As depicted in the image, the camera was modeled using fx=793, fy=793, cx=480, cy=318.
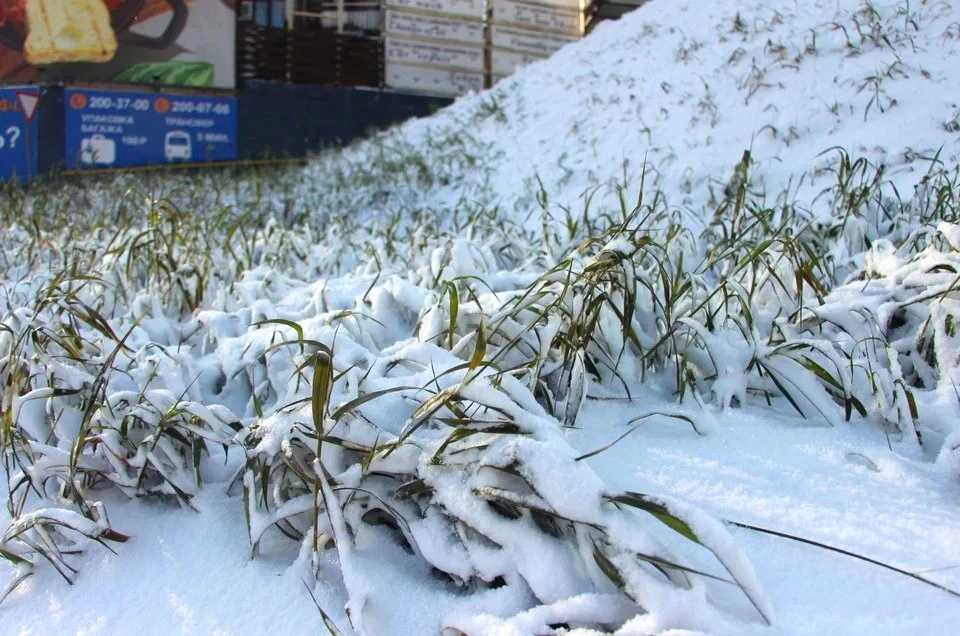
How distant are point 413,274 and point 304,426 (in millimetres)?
1653

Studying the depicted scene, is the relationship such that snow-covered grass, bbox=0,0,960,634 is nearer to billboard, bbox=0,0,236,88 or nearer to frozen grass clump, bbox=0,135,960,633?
frozen grass clump, bbox=0,135,960,633

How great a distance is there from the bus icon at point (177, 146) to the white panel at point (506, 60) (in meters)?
4.25

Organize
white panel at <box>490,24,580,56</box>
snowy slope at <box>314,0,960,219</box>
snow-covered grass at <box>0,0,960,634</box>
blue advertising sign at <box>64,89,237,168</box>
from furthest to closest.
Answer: white panel at <box>490,24,580,56</box>
blue advertising sign at <box>64,89,237,168</box>
snowy slope at <box>314,0,960,219</box>
snow-covered grass at <box>0,0,960,634</box>

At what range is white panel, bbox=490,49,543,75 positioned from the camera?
433 inches

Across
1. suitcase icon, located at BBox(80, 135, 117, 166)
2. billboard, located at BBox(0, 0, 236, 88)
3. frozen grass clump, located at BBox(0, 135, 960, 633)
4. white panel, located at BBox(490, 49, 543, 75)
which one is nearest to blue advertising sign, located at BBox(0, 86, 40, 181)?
billboard, located at BBox(0, 0, 236, 88)

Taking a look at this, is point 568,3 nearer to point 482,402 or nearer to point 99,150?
point 99,150

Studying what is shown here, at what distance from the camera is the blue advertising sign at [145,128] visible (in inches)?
337

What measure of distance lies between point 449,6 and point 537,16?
1359mm

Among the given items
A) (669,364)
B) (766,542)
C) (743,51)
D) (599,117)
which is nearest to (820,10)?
(743,51)

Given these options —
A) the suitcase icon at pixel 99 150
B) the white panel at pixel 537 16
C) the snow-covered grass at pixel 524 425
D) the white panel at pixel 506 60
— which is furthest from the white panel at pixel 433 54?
the snow-covered grass at pixel 524 425

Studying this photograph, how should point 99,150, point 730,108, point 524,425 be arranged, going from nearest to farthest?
1. point 524,425
2. point 730,108
3. point 99,150

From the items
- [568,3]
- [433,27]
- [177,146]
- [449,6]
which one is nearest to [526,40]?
[568,3]

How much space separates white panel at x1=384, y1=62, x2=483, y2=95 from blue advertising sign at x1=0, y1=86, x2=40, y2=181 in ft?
13.7

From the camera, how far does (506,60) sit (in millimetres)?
11102
